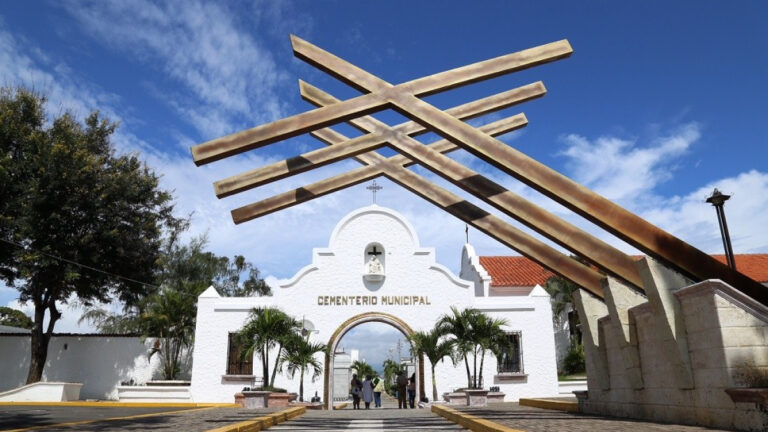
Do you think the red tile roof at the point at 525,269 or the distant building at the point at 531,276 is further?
the red tile roof at the point at 525,269

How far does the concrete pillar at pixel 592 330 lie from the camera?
420 inches

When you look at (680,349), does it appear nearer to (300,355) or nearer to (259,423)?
(259,423)

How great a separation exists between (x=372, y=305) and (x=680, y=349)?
598 inches

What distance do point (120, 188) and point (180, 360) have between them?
7597mm

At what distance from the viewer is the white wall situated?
73.2ft

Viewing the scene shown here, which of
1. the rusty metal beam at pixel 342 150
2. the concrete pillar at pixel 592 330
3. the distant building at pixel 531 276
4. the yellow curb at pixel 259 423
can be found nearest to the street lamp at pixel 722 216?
the concrete pillar at pixel 592 330

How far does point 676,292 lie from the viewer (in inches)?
291

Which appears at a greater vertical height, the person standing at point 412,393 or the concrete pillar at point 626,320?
the concrete pillar at point 626,320

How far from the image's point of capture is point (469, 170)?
31.2ft

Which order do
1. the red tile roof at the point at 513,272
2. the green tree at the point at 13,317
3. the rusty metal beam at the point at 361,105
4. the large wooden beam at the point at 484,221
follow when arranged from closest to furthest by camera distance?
the rusty metal beam at the point at 361,105 → the large wooden beam at the point at 484,221 → the red tile roof at the point at 513,272 → the green tree at the point at 13,317

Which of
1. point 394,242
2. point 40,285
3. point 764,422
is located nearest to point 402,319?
point 394,242

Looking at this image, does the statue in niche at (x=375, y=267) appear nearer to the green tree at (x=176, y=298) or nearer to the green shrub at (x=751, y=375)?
the green tree at (x=176, y=298)

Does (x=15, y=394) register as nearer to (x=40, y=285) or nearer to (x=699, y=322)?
(x=40, y=285)

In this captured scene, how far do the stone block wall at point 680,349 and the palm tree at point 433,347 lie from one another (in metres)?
9.04
